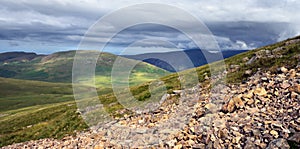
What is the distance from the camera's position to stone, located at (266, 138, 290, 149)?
534 inches

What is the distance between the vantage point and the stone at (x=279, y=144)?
13.6 m

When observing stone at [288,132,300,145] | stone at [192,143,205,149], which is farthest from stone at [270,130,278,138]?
stone at [192,143,205,149]

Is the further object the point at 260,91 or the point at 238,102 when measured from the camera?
the point at 260,91

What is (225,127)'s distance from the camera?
1638 cm

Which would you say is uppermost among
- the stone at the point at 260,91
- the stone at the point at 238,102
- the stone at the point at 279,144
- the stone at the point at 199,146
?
the stone at the point at 260,91

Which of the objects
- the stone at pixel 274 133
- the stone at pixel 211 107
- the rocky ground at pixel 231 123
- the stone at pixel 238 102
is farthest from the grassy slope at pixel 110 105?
the stone at pixel 274 133

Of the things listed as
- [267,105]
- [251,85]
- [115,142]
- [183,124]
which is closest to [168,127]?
[183,124]

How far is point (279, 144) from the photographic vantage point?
44.9ft

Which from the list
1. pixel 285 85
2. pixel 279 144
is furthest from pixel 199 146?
pixel 285 85

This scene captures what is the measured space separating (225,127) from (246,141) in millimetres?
1925

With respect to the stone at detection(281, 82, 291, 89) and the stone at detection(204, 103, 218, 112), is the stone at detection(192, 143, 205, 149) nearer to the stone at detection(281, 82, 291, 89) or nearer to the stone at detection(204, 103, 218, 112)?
the stone at detection(204, 103, 218, 112)

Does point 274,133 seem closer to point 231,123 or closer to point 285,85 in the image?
point 231,123

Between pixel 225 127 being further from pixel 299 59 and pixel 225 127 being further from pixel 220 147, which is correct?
pixel 299 59

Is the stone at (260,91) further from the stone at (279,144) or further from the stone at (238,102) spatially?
the stone at (279,144)
